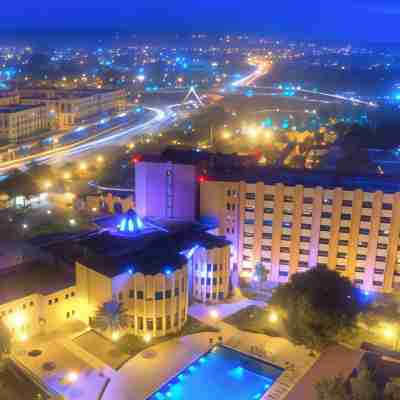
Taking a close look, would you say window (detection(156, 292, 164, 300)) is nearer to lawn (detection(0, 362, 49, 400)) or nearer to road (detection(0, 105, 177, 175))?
lawn (detection(0, 362, 49, 400))

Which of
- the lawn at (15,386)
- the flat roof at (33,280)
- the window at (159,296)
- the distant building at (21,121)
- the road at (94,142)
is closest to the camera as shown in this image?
the lawn at (15,386)

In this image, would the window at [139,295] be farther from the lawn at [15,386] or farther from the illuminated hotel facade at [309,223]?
the illuminated hotel facade at [309,223]

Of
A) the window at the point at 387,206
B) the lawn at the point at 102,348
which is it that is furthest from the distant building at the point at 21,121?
the window at the point at 387,206

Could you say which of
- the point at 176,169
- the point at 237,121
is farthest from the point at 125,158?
the point at 237,121

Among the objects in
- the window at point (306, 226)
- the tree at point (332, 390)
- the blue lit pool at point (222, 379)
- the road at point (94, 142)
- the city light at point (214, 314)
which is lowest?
the blue lit pool at point (222, 379)

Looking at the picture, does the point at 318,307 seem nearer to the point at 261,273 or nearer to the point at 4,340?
the point at 261,273

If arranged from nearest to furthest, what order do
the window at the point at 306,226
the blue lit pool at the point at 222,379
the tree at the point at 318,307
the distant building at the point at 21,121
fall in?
the blue lit pool at the point at 222,379
the tree at the point at 318,307
the window at the point at 306,226
the distant building at the point at 21,121

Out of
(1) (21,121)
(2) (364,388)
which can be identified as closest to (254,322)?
(2) (364,388)
